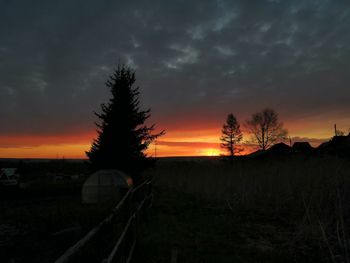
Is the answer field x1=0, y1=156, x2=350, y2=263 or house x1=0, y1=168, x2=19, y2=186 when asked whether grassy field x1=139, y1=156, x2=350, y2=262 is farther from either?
house x1=0, y1=168, x2=19, y2=186

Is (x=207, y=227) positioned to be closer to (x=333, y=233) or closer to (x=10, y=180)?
(x=333, y=233)

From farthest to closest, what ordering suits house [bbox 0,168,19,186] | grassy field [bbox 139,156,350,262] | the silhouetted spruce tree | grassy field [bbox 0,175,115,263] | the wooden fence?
1. house [bbox 0,168,19,186]
2. the silhouetted spruce tree
3. grassy field [bbox 0,175,115,263]
4. grassy field [bbox 139,156,350,262]
5. the wooden fence

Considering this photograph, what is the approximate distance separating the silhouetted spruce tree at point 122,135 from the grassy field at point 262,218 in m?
12.1

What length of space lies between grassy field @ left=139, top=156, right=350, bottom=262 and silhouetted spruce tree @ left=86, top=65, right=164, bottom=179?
39.7ft

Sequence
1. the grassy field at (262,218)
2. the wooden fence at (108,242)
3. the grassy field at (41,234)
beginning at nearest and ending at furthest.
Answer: the wooden fence at (108,242) → the grassy field at (262,218) → the grassy field at (41,234)

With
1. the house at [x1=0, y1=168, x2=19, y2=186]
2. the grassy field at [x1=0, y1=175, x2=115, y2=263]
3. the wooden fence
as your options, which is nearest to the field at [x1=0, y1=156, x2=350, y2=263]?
the grassy field at [x1=0, y1=175, x2=115, y2=263]

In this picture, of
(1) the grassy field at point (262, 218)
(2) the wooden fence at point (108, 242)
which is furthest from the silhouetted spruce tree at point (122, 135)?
(2) the wooden fence at point (108, 242)

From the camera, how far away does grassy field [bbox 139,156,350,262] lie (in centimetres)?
Result: 647

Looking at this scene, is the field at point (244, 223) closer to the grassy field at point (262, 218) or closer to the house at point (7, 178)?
the grassy field at point (262, 218)

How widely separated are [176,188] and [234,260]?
628 inches

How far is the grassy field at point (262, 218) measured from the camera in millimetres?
6469

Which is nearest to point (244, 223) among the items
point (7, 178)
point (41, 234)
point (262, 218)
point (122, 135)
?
point (262, 218)

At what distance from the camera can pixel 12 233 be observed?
10.7 m

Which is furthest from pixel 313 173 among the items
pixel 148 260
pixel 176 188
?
pixel 176 188
